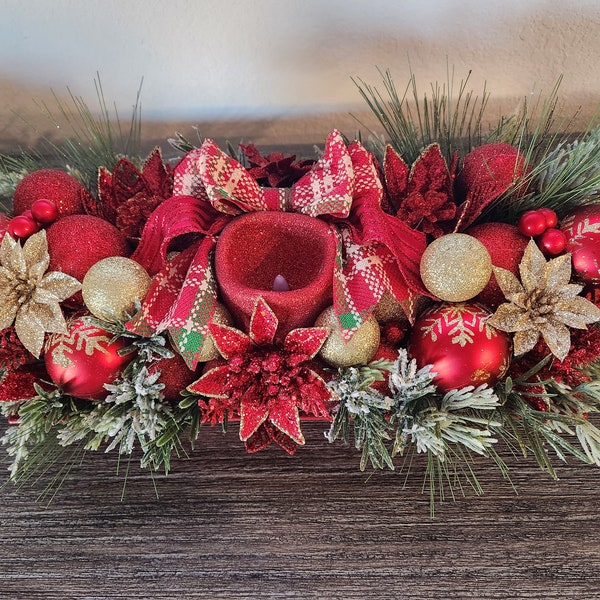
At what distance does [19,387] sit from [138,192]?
8.5 inches

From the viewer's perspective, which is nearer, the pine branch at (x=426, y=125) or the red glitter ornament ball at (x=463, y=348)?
the red glitter ornament ball at (x=463, y=348)

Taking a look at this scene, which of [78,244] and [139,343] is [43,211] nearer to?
[78,244]

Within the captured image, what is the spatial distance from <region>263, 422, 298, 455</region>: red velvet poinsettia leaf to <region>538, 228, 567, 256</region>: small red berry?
0.94ft

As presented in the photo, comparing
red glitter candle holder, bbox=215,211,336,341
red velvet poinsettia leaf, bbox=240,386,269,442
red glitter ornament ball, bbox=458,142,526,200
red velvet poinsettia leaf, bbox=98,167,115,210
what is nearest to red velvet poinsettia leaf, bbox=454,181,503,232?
red glitter ornament ball, bbox=458,142,526,200

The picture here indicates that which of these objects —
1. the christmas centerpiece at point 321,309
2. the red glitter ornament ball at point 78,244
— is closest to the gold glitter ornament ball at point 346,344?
the christmas centerpiece at point 321,309

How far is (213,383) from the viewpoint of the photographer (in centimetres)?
46

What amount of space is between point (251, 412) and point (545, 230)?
30 centimetres

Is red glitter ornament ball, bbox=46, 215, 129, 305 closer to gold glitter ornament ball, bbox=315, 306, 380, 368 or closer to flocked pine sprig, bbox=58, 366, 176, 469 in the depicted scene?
flocked pine sprig, bbox=58, 366, 176, 469

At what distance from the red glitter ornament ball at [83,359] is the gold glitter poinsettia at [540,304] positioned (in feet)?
1.08

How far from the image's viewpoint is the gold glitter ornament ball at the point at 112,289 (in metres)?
0.46

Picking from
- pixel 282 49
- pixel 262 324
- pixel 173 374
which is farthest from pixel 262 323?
pixel 282 49

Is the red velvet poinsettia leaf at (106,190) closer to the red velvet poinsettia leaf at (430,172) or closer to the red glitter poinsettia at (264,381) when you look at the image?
the red glitter poinsettia at (264,381)

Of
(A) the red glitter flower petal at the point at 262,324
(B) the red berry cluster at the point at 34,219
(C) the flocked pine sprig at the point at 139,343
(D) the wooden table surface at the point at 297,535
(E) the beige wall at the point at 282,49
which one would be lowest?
(D) the wooden table surface at the point at 297,535

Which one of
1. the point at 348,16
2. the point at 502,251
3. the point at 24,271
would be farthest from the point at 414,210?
the point at 24,271
